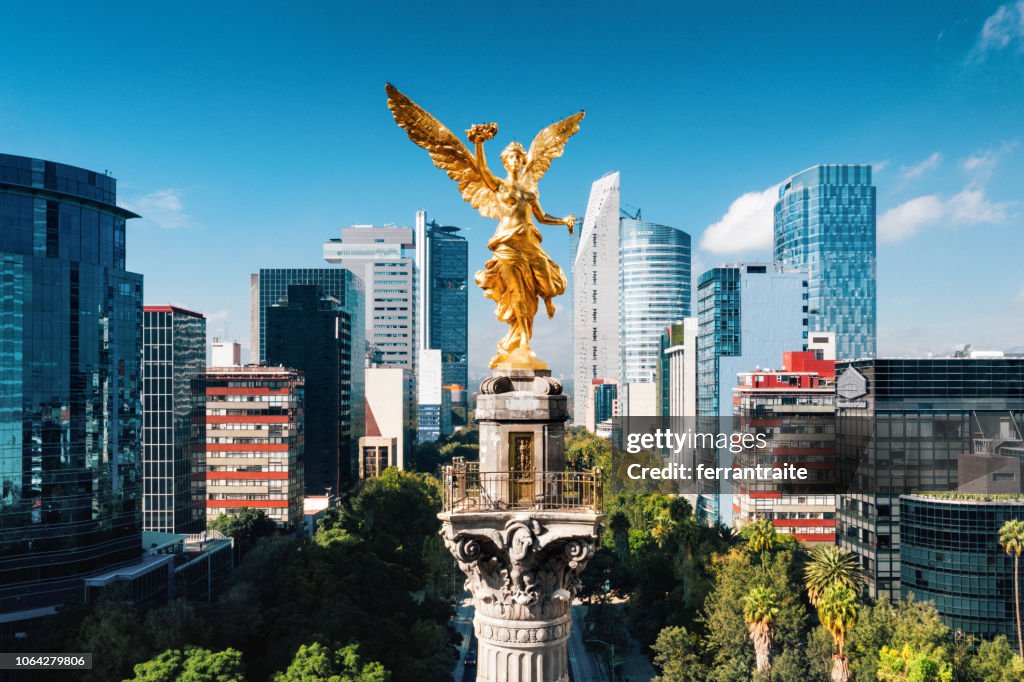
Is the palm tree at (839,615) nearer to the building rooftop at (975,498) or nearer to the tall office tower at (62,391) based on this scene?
the building rooftop at (975,498)

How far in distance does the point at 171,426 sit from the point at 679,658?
207ft

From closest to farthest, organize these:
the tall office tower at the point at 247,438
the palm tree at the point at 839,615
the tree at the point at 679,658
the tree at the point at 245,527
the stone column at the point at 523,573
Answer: the stone column at the point at 523,573 → the palm tree at the point at 839,615 → the tree at the point at 679,658 → the tree at the point at 245,527 → the tall office tower at the point at 247,438

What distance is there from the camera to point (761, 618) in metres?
50.0

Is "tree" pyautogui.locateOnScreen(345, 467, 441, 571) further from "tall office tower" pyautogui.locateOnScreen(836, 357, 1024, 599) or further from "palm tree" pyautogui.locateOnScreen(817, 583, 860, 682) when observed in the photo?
"tall office tower" pyautogui.locateOnScreen(836, 357, 1024, 599)

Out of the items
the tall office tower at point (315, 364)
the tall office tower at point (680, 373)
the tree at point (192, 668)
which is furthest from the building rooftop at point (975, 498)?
the tall office tower at point (315, 364)

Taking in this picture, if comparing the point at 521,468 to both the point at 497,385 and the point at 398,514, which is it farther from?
the point at 398,514

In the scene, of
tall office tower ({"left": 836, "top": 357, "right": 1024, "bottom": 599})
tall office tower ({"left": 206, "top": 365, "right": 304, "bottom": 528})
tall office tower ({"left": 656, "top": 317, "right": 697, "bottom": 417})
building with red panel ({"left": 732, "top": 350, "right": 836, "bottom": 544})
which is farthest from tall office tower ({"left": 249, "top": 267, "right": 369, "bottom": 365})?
tall office tower ({"left": 836, "top": 357, "right": 1024, "bottom": 599})

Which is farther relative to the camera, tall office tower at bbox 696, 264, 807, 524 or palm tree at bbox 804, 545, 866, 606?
tall office tower at bbox 696, 264, 807, 524

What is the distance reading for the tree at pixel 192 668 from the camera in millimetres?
34438

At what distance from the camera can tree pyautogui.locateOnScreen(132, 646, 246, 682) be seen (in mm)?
34438

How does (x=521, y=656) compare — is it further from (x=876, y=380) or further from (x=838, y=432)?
(x=838, y=432)

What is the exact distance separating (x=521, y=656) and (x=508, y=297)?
9.57m

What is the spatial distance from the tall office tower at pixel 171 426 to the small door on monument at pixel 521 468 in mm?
74920

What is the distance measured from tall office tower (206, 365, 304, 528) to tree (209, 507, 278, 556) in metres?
7.62
